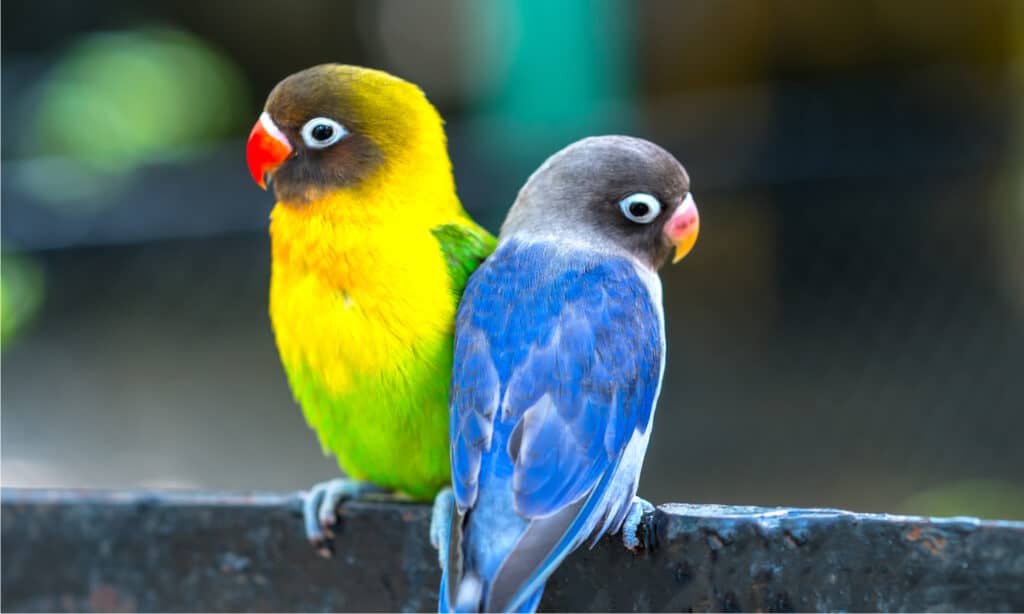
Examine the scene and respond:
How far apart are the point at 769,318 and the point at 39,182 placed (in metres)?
3.00

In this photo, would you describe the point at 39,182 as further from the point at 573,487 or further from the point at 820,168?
the point at 573,487

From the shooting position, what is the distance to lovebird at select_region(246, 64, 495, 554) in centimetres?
153

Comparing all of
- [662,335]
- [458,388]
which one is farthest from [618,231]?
[458,388]

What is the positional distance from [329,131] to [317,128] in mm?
17

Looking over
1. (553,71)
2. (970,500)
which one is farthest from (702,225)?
(970,500)

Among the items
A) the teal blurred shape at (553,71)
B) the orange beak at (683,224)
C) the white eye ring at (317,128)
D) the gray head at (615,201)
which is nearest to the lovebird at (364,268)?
the white eye ring at (317,128)

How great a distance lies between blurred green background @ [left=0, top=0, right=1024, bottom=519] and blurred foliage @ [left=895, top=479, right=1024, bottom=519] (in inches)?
0.6

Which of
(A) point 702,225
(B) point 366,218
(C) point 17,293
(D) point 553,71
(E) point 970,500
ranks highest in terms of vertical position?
(D) point 553,71

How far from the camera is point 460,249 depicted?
1.61m

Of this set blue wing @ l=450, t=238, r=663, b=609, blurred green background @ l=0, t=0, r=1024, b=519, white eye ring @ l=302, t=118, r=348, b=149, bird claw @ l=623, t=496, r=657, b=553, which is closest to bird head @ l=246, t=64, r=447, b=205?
white eye ring @ l=302, t=118, r=348, b=149

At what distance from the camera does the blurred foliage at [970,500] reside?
3.32 meters

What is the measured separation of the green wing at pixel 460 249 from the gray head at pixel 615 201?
6 centimetres

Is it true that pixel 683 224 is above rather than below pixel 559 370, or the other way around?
above

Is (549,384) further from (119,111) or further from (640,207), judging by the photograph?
(119,111)
